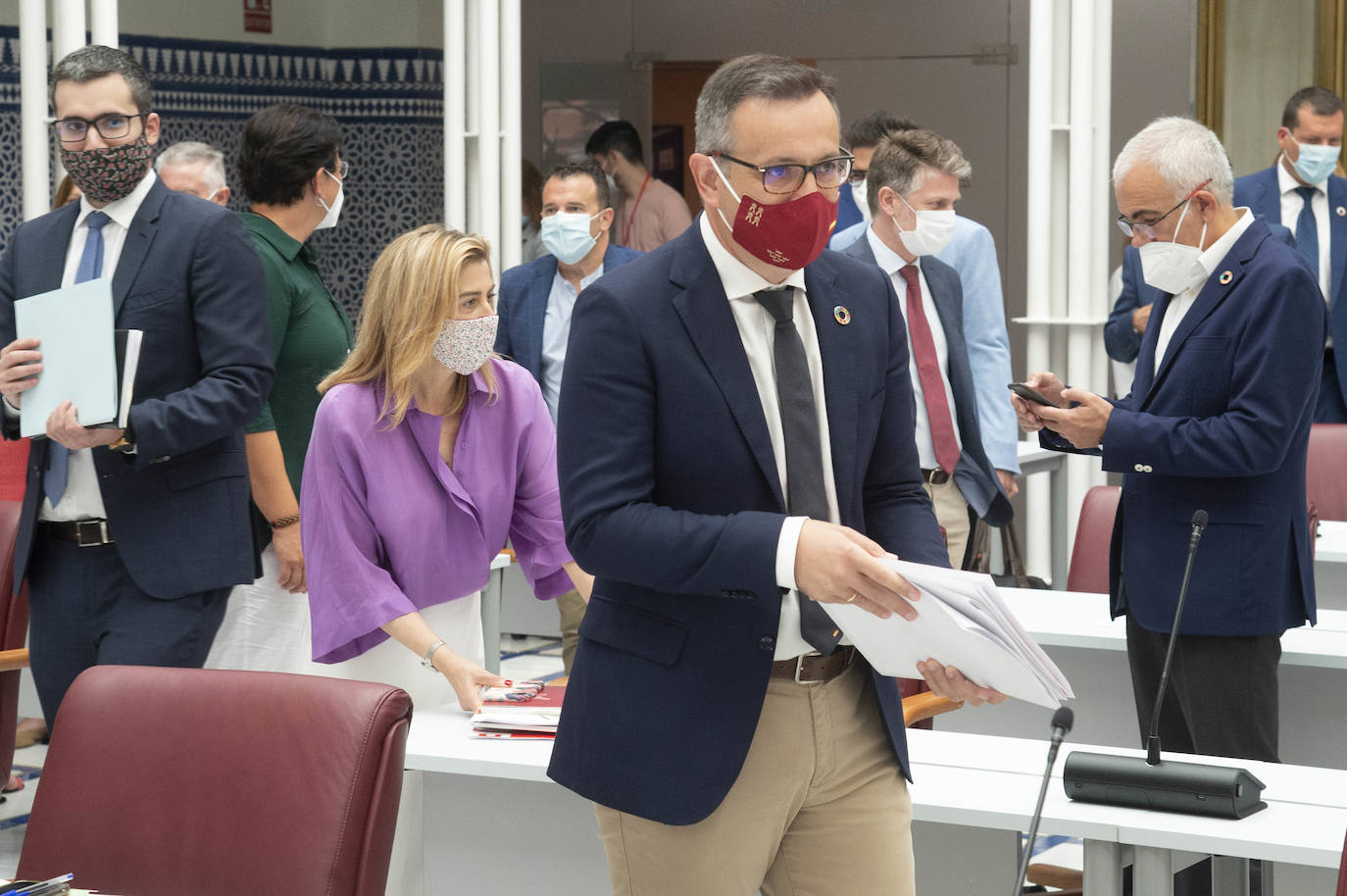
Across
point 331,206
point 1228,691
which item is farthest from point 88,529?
point 1228,691

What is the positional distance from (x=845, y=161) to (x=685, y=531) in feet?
1.67

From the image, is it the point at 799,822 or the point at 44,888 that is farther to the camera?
the point at 799,822

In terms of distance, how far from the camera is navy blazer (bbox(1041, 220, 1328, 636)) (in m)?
3.11

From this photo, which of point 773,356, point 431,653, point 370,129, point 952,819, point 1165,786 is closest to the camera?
point 773,356

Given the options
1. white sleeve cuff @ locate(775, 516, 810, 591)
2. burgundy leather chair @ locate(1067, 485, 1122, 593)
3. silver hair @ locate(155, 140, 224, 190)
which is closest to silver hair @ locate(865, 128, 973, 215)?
burgundy leather chair @ locate(1067, 485, 1122, 593)

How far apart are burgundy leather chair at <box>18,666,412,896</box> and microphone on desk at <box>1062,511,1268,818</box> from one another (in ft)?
3.51

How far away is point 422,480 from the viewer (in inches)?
125

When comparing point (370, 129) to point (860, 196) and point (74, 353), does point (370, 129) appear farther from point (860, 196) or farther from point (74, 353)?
point (74, 353)

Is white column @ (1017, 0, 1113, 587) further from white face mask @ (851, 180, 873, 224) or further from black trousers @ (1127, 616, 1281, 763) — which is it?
black trousers @ (1127, 616, 1281, 763)

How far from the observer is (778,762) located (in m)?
2.00

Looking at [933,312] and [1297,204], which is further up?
[1297,204]

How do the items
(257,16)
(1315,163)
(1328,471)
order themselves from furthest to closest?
(257,16) < (1315,163) < (1328,471)

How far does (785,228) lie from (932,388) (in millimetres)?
2835

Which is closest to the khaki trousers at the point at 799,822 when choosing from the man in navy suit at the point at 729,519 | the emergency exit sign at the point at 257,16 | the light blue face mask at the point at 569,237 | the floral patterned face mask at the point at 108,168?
the man in navy suit at the point at 729,519
